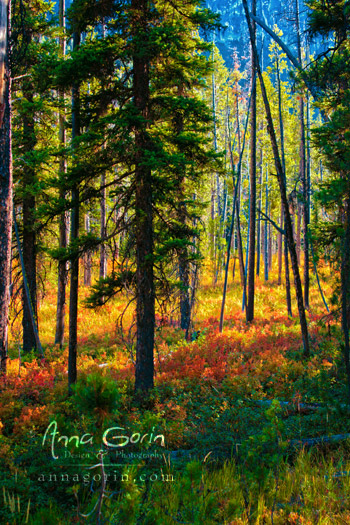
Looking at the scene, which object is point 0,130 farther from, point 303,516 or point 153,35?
point 303,516

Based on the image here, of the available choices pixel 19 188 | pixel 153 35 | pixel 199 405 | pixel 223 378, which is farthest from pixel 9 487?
pixel 19 188

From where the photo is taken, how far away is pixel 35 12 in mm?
12219

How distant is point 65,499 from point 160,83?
8574mm

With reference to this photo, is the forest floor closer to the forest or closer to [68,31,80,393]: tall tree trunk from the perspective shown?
the forest

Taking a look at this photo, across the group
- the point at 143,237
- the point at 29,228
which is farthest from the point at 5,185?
the point at 29,228

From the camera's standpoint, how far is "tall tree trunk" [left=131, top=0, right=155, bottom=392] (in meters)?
7.97

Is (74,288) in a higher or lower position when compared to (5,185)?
lower

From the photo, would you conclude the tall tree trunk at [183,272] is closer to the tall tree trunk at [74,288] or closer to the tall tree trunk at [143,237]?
the tall tree trunk at [143,237]

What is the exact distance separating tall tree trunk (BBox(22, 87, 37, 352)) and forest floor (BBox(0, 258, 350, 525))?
117 cm

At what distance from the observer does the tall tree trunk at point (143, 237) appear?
7.97 m

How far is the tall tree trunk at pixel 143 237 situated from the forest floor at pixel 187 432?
75 cm

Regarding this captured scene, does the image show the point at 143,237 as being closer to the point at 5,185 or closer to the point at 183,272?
the point at 183,272

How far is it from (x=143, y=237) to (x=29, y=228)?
5.75 meters

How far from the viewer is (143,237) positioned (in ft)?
26.5
